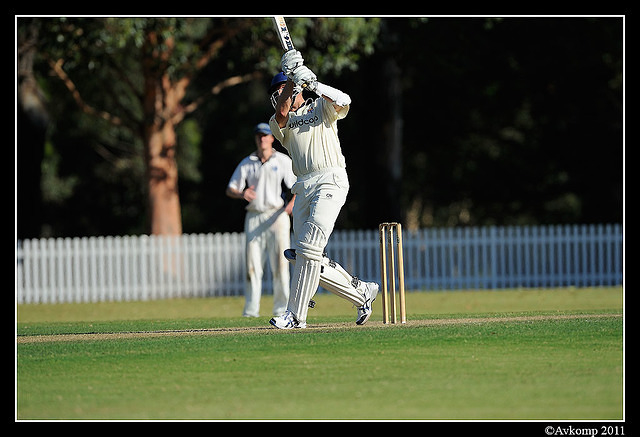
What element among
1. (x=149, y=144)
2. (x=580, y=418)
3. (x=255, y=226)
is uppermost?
(x=149, y=144)

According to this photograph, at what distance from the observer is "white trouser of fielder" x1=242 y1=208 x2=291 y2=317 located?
13.0 meters

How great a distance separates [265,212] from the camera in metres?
13.0

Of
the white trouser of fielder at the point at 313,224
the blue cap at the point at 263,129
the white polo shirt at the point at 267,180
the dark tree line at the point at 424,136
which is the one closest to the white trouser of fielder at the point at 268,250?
the white polo shirt at the point at 267,180

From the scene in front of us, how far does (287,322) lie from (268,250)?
3.65 m

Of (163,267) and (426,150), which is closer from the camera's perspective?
(163,267)

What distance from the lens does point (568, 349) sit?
8648 millimetres

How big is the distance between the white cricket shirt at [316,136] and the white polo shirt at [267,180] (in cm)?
342

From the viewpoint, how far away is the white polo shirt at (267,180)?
12945 mm

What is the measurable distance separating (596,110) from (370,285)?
2299cm

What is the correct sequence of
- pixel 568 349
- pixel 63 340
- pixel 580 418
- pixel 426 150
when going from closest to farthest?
pixel 580 418 → pixel 568 349 → pixel 63 340 → pixel 426 150

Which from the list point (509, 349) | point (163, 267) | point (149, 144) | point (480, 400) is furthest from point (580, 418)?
point (149, 144)

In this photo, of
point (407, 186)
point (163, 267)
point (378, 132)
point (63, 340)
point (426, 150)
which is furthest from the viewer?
point (407, 186)

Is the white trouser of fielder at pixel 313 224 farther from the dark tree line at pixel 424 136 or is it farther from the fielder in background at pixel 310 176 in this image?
the dark tree line at pixel 424 136
